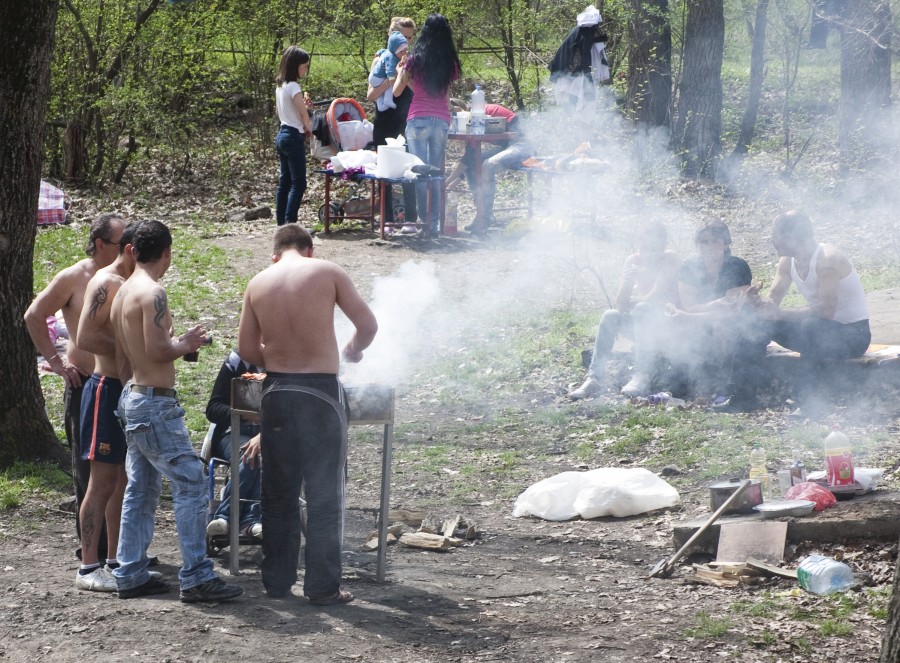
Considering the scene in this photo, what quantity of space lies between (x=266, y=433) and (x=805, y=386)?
4.15 metres

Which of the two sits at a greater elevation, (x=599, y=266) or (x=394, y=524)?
(x=599, y=266)

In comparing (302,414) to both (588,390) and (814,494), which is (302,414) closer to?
(814,494)

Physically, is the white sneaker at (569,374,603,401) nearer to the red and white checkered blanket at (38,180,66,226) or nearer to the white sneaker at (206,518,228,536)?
the white sneaker at (206,518,228,536)

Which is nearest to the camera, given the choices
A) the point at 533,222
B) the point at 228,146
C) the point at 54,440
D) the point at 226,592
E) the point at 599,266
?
the point at 226,592

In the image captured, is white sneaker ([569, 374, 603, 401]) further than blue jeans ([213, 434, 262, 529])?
Yes

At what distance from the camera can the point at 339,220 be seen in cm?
1375

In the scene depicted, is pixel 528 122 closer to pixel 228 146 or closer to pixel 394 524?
pixel 228 146

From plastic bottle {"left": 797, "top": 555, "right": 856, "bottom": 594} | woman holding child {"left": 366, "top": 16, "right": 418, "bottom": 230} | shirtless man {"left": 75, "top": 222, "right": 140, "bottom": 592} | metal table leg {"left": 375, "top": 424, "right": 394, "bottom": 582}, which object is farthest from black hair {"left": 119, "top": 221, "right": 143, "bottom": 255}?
woman holding child {"left": 366, "top": 16, "right": 418, "bottom": 230}

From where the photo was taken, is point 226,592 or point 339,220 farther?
point 339,220

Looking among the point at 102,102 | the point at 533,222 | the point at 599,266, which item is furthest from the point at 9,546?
the point at 102,102

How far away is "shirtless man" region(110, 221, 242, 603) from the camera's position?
4.70 meters

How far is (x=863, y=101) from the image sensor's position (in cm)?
1412

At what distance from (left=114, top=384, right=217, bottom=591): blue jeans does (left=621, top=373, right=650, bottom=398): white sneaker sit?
4093 millimetres

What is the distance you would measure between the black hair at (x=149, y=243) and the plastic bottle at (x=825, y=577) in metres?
3.09
